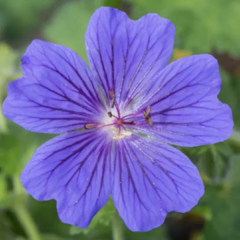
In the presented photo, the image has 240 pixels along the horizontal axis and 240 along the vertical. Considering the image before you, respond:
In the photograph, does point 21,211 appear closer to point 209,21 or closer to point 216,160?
point 216,160

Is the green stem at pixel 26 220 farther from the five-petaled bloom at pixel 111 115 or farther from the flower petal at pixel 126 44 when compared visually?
the flower petal at pixel 126 44

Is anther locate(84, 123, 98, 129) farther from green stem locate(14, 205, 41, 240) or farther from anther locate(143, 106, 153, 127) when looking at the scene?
green stem locate(14, 205, 41, 240)

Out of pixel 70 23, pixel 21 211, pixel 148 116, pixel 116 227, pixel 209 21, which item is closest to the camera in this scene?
pixel 148 116

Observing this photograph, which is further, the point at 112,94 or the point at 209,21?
the point at 209,21

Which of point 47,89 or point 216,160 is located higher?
point 47,89

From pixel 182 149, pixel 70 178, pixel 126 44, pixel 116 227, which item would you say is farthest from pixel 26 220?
pixel 126 44

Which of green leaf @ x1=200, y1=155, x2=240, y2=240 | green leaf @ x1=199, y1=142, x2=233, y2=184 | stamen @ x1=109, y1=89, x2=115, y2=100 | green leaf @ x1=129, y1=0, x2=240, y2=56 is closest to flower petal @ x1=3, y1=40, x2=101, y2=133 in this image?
stamen @ x1=109, y1=89, x2=115, y2=100

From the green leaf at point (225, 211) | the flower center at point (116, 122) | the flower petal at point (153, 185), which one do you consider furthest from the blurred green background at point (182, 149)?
the flower center at point (116, 122)

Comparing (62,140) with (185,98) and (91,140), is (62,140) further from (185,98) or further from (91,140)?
A: (185,98)
